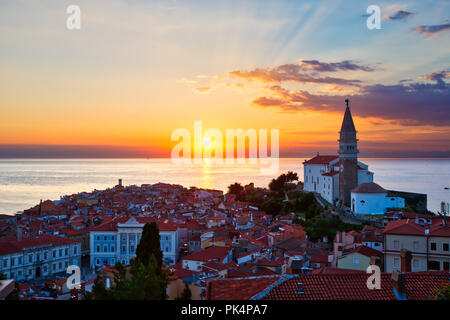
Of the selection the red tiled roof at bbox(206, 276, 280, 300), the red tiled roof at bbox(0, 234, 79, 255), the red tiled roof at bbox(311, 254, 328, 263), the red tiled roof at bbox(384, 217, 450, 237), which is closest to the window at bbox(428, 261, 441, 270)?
the red tiled roof at bbox(384, 217, 450, 237)

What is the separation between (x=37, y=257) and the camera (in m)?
27.8

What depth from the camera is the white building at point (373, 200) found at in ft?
105

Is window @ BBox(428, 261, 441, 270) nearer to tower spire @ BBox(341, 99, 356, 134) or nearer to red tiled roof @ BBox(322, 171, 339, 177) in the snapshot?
tower spire @ BBox(341, 99, 356, 134)

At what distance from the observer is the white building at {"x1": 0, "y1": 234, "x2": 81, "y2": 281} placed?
2614 cm

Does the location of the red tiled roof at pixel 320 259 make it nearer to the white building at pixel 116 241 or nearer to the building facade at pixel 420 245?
the building facade at pixel 420 245

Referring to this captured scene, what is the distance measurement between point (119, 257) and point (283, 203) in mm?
18829

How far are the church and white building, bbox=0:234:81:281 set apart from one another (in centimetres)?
2204

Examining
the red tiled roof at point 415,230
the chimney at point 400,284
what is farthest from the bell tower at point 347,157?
the chimney at point 400,284

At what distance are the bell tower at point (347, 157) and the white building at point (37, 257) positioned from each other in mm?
23147

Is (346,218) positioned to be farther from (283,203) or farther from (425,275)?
(425,275)

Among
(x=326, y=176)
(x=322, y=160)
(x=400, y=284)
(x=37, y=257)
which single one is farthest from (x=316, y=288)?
(x=322, y=160)

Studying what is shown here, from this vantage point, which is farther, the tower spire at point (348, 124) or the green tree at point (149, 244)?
the tower spire at point (348, 124)

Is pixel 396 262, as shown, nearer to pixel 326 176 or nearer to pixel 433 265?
pixel 433 265
